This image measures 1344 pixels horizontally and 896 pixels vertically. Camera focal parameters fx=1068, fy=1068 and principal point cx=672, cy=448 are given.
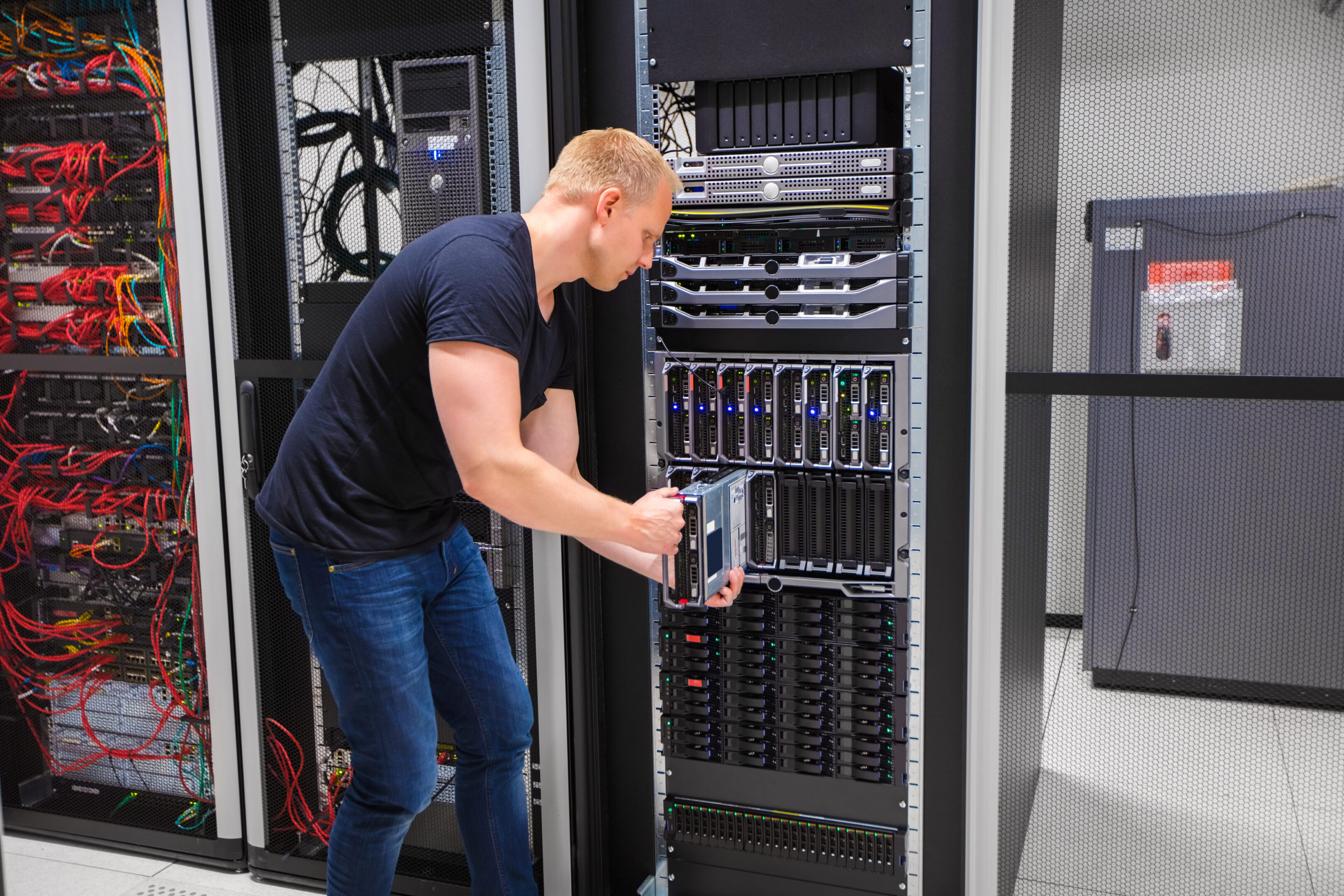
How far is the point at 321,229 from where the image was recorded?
252cm

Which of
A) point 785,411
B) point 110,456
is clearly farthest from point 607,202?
point 110,456

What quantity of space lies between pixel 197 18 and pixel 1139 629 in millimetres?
2434

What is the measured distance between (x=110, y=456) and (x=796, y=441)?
5.92 feet

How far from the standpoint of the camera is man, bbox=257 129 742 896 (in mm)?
1709

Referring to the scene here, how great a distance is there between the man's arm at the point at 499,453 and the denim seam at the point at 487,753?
403mm

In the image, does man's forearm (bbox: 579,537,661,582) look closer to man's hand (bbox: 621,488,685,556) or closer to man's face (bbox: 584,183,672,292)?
man's hand (bbox: 621,488,685,556)

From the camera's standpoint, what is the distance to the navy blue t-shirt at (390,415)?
5.82 ft

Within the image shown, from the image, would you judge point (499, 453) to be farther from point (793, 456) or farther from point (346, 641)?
point (793, 456)

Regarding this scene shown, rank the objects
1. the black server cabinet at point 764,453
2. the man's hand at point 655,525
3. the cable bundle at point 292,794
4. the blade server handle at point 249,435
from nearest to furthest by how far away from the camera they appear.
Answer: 1. the man's hand at point 655,525
2. the black server cabinet at point 764,453
3. the blade server handle at point 249,435
4. the cable bundle at point 292,794

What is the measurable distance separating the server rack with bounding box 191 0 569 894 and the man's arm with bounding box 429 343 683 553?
0.59 meters

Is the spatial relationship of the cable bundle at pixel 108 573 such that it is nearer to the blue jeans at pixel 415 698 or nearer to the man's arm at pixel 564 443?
the blue jeans at pixel 415 698

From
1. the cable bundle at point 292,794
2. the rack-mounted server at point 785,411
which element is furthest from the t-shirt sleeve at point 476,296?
the cable bundle at point 292,794

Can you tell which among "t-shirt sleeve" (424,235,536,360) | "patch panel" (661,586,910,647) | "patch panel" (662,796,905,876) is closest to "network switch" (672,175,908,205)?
"t-shirt sleeve" (424,235,536,360)

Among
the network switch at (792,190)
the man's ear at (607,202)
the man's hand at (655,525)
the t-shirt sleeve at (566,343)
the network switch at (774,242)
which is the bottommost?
the man's hand at (655,525)
